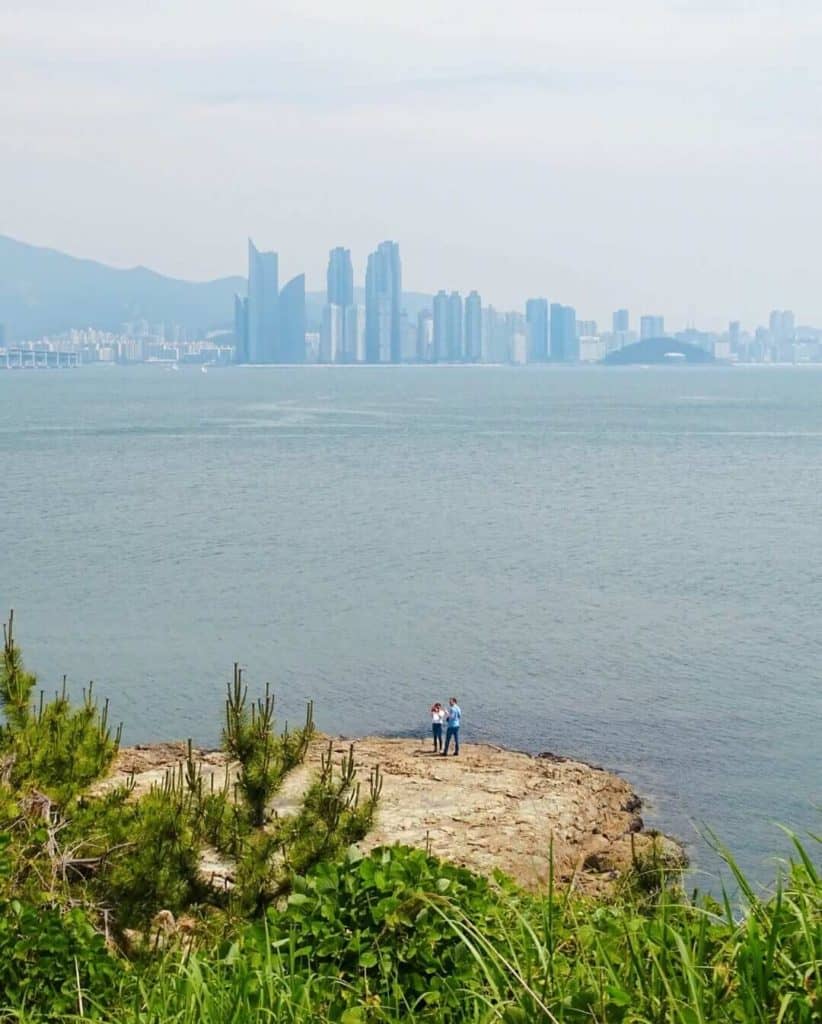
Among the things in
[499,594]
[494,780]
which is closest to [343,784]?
[494,780]

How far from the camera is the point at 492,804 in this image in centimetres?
1886

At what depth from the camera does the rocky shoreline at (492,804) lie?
55.1 ft

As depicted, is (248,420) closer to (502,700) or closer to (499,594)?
(499,594)

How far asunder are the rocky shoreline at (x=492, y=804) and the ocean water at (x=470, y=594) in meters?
0.83

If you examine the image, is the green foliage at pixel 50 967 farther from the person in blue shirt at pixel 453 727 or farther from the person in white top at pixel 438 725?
the person in white top at pixel 438 725

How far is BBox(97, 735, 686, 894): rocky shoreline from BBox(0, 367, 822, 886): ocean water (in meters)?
0.83

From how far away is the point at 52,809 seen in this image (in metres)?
8.51

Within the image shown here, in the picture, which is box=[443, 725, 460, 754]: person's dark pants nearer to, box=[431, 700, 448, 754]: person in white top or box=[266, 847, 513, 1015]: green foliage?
box=[431, 700, 448, 754]: person in white top

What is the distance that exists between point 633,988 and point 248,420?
94.4 meters

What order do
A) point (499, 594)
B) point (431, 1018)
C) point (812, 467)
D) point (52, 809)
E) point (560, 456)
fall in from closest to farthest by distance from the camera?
point (431, 1018), point (52, 809), point (499, 594), point (812, 467), point (560, 456)

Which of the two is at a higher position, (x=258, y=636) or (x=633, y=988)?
(x=633, y=988)

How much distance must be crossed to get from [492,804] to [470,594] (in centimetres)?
1624

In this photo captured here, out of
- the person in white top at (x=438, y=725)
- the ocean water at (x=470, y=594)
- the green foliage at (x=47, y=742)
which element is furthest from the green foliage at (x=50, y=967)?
the person in white top at (x=438, y=725)

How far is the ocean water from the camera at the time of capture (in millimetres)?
23375
